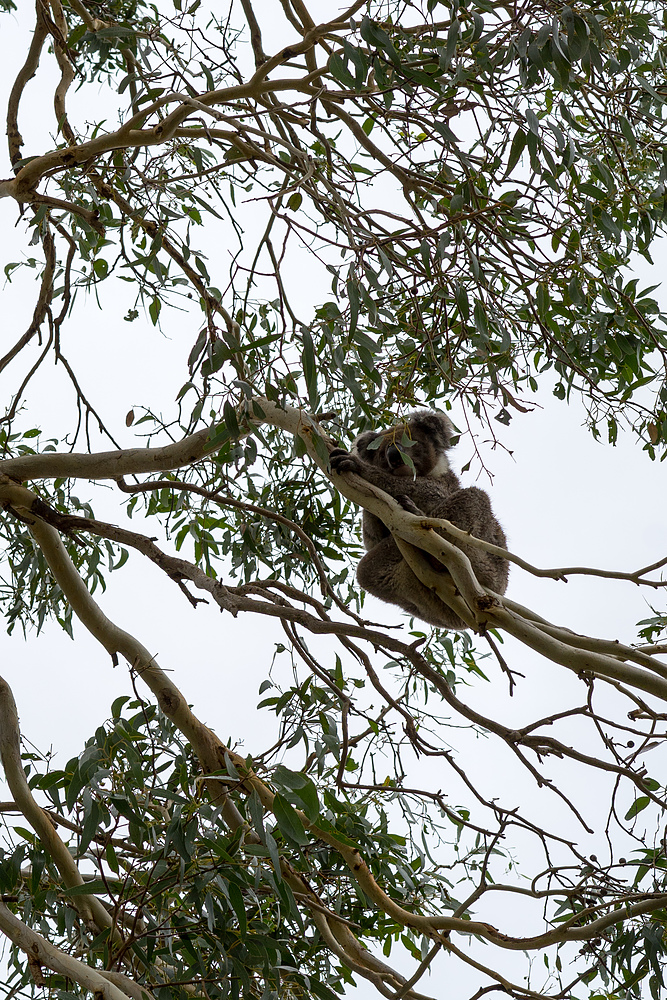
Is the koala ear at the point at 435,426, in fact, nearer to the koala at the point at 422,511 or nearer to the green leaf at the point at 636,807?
the koala at the point at 422,511

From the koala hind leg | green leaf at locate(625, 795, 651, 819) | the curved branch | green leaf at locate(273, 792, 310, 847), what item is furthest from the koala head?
the curved branch

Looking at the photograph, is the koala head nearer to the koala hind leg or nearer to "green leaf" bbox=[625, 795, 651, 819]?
the koala hind leg

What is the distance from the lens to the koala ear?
4.04 m

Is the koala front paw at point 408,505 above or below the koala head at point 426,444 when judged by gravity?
below

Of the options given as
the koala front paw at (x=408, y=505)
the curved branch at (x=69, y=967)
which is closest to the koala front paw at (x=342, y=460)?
the koala front paw at (x=408, y=505)

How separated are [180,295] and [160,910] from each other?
212 centimetres

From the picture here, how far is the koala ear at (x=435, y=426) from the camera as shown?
404 centimetres

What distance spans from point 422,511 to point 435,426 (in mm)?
559

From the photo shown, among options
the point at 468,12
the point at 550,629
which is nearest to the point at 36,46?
the point at 468,12

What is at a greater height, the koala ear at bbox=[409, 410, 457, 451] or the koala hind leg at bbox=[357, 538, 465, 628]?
the koala ear at bbox=[409, 410, 457, 451]

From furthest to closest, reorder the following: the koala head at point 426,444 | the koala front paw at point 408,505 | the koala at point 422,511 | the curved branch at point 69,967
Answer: the koala head at point 426,444 → the koala at point 422,511 → the koala front paw at point 408,505 → the curved branch at point 69,967

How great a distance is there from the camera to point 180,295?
11.3 ft

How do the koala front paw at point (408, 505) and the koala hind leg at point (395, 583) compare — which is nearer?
the koala front paw at point (408, 505)

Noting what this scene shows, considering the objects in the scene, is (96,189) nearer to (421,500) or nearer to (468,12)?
(468,12)
